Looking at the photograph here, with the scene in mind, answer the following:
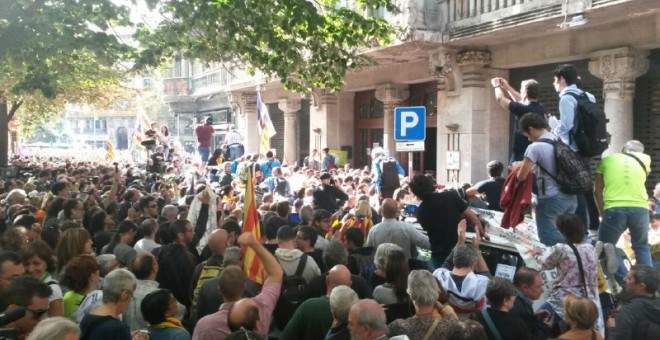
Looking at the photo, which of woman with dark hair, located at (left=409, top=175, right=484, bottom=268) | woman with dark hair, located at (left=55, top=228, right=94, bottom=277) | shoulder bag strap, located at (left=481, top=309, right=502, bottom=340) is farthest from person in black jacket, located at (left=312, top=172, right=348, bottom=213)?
shoulder bag strap, located at (left=481, top=309, right=502, bottom=340)

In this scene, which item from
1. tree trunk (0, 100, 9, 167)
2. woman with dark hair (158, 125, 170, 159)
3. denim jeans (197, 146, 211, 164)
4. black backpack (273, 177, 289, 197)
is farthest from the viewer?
tree trunk (0, 100, 9, 167)

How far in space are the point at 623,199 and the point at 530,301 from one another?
1631 mm

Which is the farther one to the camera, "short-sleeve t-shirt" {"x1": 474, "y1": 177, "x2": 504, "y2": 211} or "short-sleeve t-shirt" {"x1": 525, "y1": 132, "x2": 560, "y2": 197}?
"short-sleeve t-shirt" {"x1": 474, "y1": 177, "x2": 504, "y2": 211}

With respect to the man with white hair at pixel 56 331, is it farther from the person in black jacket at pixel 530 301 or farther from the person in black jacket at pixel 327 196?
the person in black jacket at pixel 327 196

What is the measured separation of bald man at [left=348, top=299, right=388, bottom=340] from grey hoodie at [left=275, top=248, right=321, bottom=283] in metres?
1.77

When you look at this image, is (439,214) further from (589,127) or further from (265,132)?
(265,132)

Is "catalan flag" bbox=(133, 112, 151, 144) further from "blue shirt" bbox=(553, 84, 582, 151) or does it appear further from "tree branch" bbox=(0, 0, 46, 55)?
"blue shirt" bbox=(553, 84, 582, 151)

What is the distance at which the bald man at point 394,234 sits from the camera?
20.9ft

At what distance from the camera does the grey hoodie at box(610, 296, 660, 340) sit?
4512 mm

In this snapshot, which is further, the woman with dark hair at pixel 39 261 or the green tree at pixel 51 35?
the green tree at pixel 51 35

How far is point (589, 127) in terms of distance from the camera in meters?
5.53

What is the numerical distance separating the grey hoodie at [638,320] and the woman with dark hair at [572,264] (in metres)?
0.33

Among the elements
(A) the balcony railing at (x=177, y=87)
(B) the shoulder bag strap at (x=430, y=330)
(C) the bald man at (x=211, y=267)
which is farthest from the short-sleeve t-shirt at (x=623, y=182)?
(A) the balcony railing at (x=177, y=87)

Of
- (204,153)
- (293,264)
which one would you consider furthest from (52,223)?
(204,153)
